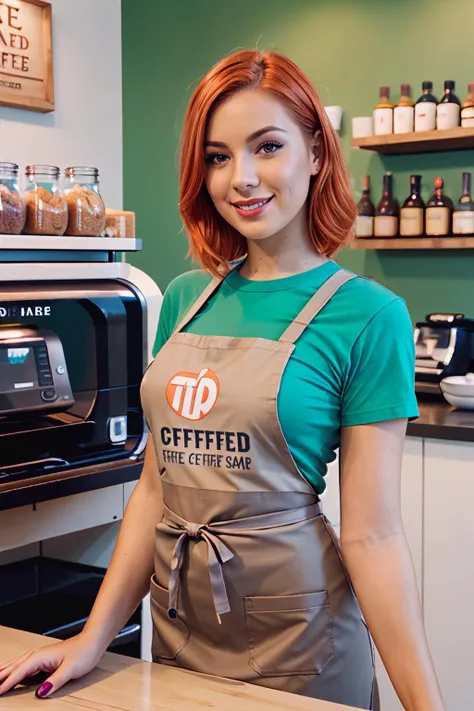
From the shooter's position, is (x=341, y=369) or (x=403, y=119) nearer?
(x=341, y=369)

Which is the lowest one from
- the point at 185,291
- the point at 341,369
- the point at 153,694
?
the point at 153,694

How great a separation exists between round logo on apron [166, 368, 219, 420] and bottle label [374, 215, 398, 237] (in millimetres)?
2293

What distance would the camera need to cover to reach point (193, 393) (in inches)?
44.6

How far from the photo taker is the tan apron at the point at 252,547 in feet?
3.57

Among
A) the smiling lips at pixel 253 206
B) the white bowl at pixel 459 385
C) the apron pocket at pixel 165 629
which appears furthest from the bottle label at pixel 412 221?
the apron pocket at pixel 165 629

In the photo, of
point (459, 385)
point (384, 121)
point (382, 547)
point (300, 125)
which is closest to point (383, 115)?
point (384, 121)

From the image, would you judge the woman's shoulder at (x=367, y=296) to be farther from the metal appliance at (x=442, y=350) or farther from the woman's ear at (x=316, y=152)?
the metal appliance at (x=442, y=350)

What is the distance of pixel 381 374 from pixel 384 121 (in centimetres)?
238

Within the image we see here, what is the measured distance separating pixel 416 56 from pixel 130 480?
7.50 ft

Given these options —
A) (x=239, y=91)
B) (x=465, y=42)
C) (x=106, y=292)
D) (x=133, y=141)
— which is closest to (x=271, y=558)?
(x=239, y=91)

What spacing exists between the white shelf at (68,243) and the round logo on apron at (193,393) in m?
0.58

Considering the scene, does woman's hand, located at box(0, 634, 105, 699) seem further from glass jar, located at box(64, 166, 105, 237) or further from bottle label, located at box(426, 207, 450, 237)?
bottle label, located at box(426, 207, 450, 237)

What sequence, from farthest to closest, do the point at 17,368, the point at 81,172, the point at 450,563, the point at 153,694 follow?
the point at 450,563 → the point at 81,172 → the point at 17,368 → the point at 153,694

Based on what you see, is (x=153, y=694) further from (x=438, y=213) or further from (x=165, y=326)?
(x=438, y=213)
